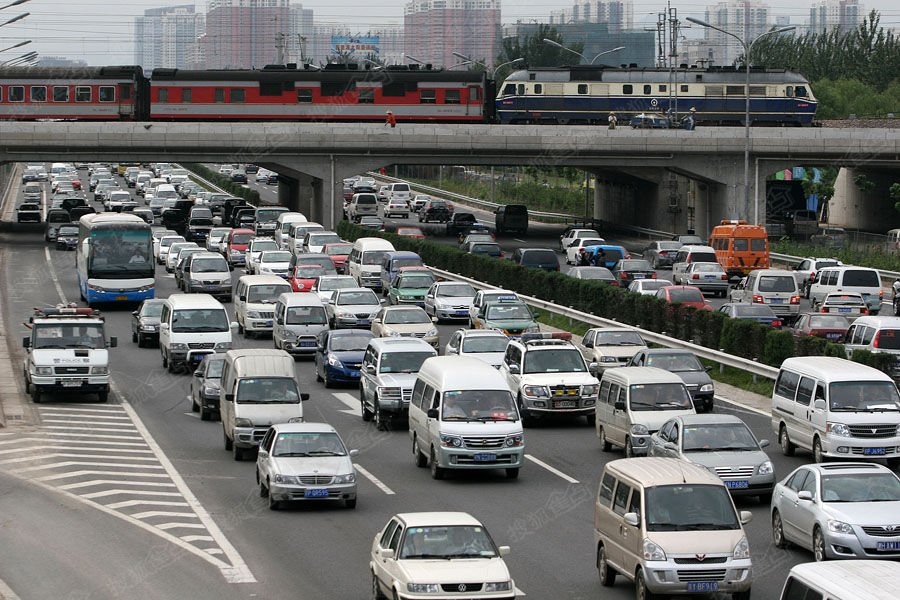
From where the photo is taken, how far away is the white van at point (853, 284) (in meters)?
52.4

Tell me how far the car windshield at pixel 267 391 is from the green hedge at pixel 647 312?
12395mm

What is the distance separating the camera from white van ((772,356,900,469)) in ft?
88.3

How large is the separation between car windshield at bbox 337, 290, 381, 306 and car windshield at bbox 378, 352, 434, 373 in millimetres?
14937

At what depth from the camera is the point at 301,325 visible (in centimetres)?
4450

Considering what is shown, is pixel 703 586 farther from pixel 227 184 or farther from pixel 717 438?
pixel 227 184

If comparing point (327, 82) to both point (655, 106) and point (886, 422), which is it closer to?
point (655, 106)

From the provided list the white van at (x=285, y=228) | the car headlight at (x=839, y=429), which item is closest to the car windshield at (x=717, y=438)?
the car headlight at (x=839, y=429)

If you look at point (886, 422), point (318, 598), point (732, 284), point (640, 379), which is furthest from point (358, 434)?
point (732, 284)

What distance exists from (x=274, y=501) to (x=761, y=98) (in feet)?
248

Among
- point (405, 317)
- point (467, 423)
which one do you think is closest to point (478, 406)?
point (467, 423)

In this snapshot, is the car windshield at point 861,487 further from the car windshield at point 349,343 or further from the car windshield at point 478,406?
the car windshield at point 349,343

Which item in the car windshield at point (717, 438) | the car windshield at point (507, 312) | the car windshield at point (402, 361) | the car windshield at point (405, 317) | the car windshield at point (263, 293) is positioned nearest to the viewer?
the car windshield at point (717, 438)

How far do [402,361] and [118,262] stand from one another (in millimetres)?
23165

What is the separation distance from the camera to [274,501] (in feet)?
80.4
